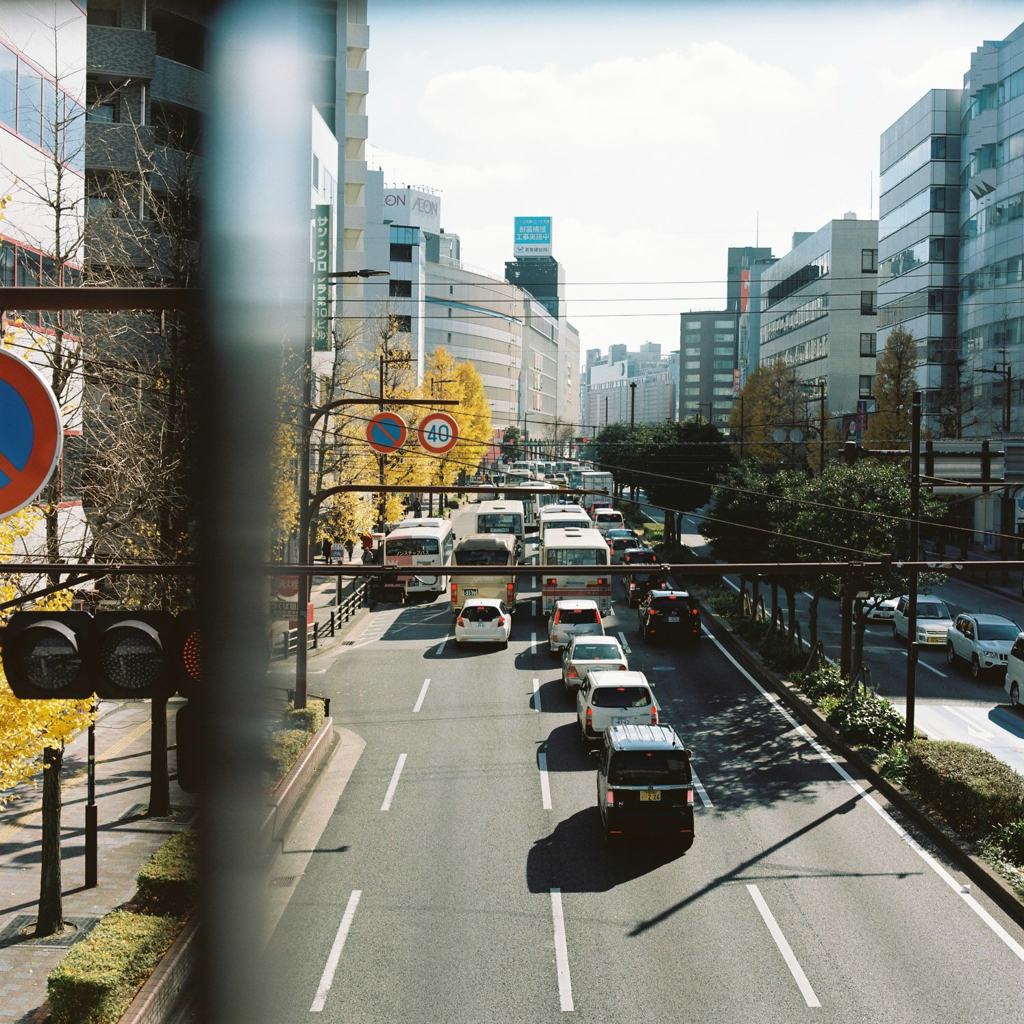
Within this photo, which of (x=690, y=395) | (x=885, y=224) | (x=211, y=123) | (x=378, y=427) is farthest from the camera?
(x=690, y=395)

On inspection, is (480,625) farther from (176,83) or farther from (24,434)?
(24,434)

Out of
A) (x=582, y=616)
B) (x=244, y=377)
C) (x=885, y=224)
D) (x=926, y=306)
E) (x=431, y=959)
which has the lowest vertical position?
(x=431, y=959)

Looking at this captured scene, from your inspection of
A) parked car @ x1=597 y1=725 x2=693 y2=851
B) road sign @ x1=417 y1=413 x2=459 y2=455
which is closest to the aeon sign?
road sign @ x1=417 y1=413 x2=459 y2=455

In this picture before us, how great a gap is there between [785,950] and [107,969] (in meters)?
7.88

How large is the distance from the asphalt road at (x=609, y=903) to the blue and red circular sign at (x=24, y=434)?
480 centimetres

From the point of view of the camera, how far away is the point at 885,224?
73250mm

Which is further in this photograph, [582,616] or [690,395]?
[690,395]

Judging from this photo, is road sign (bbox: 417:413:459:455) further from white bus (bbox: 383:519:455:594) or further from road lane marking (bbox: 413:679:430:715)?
white bus (bbox: 383:519:455:594)

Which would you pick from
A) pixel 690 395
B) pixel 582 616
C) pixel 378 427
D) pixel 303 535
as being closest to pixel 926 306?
pixel 582 616

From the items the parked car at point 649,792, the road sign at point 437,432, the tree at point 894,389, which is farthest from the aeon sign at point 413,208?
the parked car at point 649,792

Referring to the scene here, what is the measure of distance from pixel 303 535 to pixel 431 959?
9753 millimetres

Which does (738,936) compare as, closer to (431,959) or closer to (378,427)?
(431,959)

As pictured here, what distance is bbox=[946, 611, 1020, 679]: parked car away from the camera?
85.6ft

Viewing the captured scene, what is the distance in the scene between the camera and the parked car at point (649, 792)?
15062 millimetres
